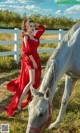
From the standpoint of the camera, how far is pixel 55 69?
14.2 ft

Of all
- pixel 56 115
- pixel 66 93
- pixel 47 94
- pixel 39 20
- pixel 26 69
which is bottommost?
pixel 39 20

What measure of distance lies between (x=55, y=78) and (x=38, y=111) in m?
0.58

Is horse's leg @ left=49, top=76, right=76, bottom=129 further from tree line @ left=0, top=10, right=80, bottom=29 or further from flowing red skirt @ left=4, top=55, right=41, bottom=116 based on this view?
tree line @ left=0, top=10, right=80, bottom=29

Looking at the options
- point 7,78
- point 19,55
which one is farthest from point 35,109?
point 19,55

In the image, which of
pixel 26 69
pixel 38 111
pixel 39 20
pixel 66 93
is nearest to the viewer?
pixel 38 111

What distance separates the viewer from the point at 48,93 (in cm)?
402

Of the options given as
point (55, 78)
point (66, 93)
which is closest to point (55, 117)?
point (66, 93)

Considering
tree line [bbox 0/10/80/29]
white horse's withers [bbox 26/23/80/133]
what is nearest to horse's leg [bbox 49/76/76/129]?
white horse's withers [bbox 26/23/80/133]

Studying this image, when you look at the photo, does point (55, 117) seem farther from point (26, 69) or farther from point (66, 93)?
point (26, 69)

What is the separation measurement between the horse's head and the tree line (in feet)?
158

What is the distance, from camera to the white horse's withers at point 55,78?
12.9 ft

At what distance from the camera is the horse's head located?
3904mm

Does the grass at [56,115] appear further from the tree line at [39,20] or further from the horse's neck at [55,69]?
the tree line at [39,20]

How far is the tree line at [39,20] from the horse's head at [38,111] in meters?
48.2
